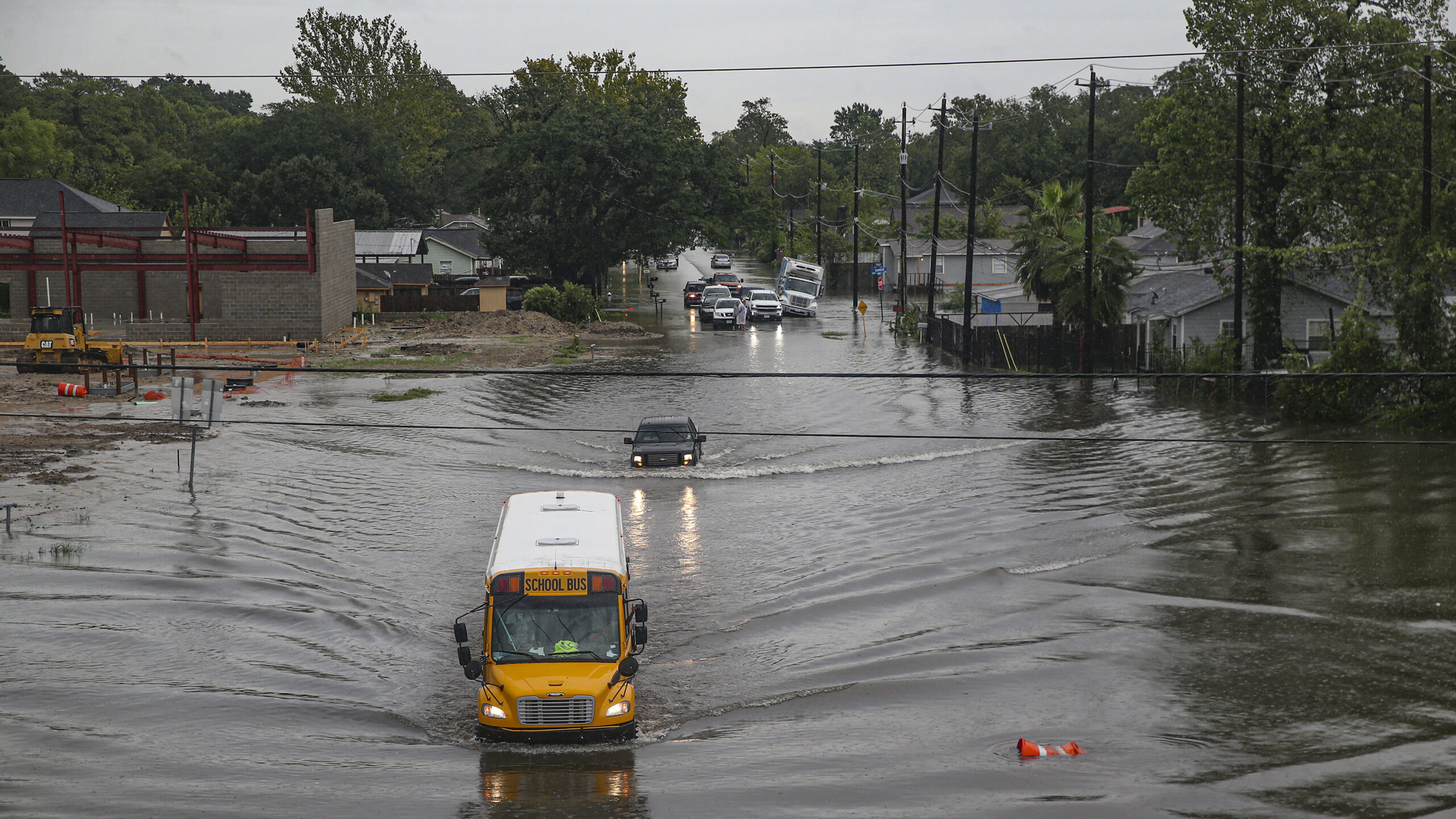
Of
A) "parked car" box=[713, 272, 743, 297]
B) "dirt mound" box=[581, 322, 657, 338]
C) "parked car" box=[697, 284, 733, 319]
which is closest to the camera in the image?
"dirt mound" box=[581, 322, 657, 338]

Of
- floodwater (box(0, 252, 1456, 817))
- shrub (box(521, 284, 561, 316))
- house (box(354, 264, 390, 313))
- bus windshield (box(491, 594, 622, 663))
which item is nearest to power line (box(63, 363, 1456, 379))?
bus windshield (box(491, 594, 622, 663))

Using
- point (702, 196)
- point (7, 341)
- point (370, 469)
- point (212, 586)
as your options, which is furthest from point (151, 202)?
point (212, 586)

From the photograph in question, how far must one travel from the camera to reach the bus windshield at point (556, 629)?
49.4ft

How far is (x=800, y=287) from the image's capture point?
79125mm

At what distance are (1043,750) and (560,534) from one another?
22.8ft

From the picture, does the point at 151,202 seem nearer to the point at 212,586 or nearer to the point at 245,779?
the point at 212,586

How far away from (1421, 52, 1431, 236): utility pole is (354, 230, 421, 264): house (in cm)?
6846

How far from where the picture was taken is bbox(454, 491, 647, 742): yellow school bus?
14586 mm

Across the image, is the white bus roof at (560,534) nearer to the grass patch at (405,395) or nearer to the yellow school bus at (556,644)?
the yellow school bus at (556,644)

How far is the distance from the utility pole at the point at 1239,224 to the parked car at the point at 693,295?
39.6m

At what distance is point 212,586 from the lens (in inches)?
848

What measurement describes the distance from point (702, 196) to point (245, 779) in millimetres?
70388

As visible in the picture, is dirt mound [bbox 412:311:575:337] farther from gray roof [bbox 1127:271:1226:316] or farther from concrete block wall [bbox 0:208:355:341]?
gray roof [bbox 1127:271:1226:316]

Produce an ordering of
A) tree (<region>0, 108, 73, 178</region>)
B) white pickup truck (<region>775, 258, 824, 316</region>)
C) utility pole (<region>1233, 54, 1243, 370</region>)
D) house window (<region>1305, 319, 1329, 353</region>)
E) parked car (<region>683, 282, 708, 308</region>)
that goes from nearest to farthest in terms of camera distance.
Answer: utility pole (<region>1233, 54, 1243, 370</region>) → house window (<region>1305, 319, 1329, 353</region>) → white pickup truck (<region>775, 258, 824, 316</region>) → parked car (<region>683, 282, 708, 308</region>) → tree (<region>0, 108, 73, 178</region>)
